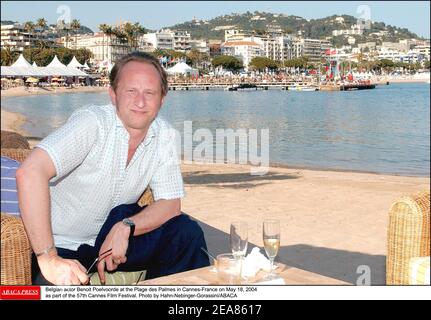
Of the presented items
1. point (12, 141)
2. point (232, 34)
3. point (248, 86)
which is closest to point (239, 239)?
point (12, 141)

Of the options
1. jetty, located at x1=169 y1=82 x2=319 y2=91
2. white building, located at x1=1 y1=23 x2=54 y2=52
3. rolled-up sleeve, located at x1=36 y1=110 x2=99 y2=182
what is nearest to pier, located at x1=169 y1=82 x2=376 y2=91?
jetty, located at x1=169 y1=82 x2=319 y2=91

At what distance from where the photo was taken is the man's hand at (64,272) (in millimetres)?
1489

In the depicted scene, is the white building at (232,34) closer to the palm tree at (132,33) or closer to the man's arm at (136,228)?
the palm tree at (132,33)

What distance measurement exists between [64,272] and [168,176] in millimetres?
572

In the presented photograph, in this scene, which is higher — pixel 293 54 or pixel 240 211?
pixel 293 54

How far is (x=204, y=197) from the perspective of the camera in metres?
5.68

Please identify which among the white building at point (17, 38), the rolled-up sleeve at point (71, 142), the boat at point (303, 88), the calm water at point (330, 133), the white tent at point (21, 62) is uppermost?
the white building at point (17, 38)

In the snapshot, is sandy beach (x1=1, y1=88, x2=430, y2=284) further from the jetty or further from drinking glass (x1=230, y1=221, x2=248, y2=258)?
the jetty

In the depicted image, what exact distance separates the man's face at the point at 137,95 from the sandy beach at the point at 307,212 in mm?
522

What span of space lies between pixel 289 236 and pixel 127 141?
8.16ft

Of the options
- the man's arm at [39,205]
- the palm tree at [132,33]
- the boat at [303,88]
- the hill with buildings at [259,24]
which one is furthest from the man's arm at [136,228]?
the boat at [303,88]

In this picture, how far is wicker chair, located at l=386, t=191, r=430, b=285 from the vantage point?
204 cm
